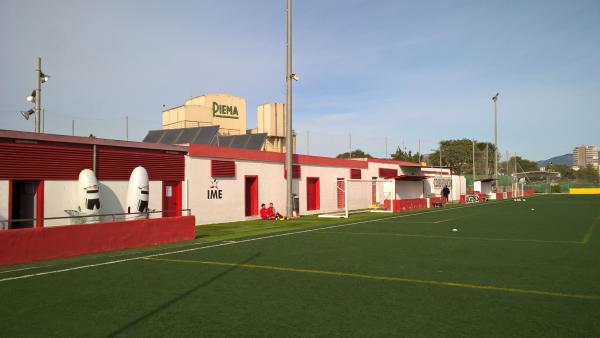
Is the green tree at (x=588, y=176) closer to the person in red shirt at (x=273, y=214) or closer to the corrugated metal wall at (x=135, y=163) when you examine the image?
the person in red shirt at (x=273, y=214)

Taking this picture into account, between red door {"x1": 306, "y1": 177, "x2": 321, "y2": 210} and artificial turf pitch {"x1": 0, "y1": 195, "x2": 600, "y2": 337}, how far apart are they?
55.0 ft

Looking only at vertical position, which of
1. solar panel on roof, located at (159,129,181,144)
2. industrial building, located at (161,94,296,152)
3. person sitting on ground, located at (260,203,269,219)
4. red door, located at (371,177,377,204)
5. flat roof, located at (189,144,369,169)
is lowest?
person sitting on ground, located at (260,203,269,219)

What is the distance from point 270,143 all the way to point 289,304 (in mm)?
42816

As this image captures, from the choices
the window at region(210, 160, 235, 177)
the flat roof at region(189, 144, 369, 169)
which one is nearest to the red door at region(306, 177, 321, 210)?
the flat roof at region(189, 144, 369, 169)

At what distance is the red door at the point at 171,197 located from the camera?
20.8 m

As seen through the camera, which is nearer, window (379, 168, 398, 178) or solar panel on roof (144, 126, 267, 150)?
solar panel on roof (144, 126, 267, 150)

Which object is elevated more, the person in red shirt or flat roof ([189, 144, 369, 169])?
flat roof ([189, 144, 369, 169])

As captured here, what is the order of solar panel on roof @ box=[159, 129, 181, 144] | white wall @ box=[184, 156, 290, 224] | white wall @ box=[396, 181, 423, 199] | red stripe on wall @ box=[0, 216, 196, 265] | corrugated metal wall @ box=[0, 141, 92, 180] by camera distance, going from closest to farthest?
red stripe on wall @ box=[0, 216, 196, 265]
corrugated metal wall @ box=[0, 141, 92, 180]
white wall @ box=[184, 156, 290, 224]
solar panel on roof @ box=[159, 129, 181, 144]
white wall @ box=[396, 181, 423, 199]

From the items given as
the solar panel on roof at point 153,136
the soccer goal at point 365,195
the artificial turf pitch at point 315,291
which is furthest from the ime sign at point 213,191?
the soccer goal at point 365,195

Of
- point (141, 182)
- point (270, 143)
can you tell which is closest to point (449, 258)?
point (141, 182)

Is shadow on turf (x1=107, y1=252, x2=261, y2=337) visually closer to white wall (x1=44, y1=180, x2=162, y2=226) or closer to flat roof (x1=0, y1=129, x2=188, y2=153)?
white wall (x1=44, y1=180, x2=162, y2=226)

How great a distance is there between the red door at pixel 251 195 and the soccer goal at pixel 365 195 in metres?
8.53

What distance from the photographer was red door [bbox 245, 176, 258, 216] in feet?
83.8

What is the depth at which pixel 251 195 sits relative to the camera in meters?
25.8
